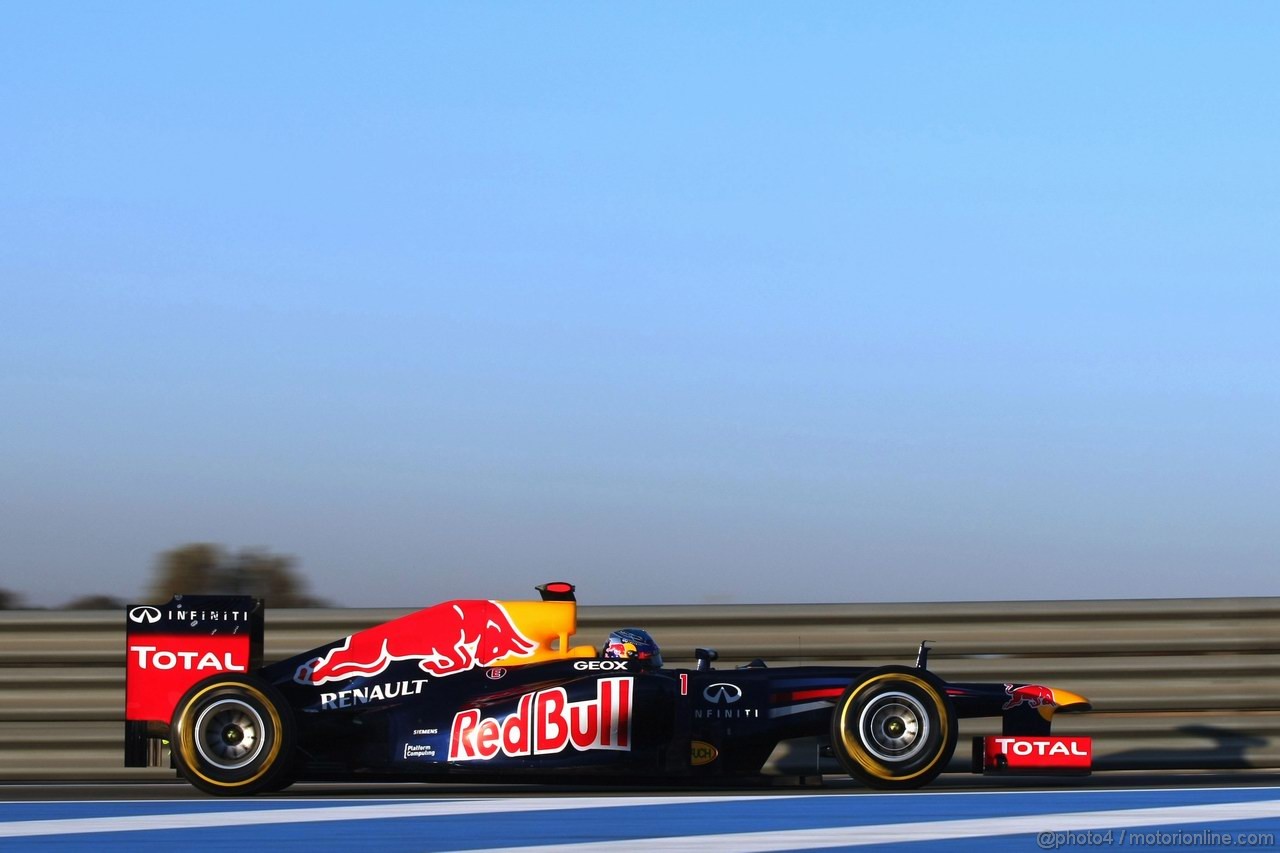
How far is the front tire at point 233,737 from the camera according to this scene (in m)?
7.47

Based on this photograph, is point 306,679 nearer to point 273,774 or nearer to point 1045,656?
point 273,774

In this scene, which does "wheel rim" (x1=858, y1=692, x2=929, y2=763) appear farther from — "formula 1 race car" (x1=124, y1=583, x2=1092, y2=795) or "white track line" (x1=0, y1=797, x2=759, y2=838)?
A: "white track line" (x1=0, y1=797, x2=759, y2=838)

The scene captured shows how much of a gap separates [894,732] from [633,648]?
133 centimetres

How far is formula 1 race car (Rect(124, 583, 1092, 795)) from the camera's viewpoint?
24.3ft

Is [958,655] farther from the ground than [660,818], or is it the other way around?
[958,655]

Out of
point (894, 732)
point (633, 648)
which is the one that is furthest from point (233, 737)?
point (894, 732)

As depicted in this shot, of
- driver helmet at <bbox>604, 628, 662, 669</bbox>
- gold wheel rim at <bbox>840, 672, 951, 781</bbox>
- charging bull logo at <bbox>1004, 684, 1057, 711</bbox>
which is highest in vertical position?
driver helmet at <bbox>604, 628, 662, 669</bbox>

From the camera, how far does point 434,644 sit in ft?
25.7

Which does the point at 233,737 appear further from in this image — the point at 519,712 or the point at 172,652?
the point at 519,712

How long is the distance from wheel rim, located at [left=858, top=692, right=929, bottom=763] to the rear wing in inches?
124

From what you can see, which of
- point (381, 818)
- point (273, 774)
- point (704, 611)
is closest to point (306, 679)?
point (273, 774)

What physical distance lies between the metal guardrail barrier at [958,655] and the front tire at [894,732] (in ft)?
4.74

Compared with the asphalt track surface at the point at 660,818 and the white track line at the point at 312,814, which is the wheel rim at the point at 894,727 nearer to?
the asphalt track surface at the point at 660,818

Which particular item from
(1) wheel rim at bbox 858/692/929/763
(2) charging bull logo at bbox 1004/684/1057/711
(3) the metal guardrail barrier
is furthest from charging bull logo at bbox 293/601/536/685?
(2) charging bull logo at bbox 1004/684/1057/711
